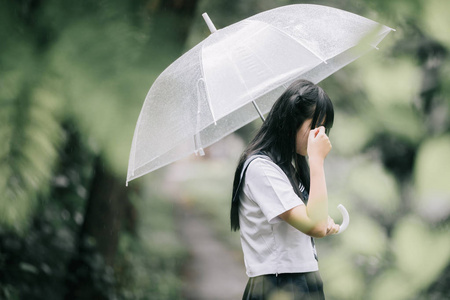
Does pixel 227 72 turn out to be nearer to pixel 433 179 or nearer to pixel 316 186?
pixel 316 186

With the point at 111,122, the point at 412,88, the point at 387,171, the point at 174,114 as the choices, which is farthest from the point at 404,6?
the point at 174,114

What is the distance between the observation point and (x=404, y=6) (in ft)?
1.81

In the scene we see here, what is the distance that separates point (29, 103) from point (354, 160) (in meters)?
0.99

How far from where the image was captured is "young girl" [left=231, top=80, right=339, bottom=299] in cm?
157

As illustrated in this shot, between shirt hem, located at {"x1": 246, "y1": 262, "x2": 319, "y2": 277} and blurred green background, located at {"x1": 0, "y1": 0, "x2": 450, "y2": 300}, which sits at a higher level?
blurred green background, located at {"x1": 0, "y1": 0, "x2": 450, "y2": 300}

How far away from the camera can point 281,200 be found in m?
1.54

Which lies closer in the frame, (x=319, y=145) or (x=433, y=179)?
(x=433, y=179)

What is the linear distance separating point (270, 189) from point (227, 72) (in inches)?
21.4

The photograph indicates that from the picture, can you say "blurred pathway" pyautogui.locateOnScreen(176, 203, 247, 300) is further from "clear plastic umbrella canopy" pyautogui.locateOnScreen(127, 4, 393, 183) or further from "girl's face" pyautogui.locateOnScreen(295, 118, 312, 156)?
"girl's face" pyautogui.locateOnScreen(295, 118, 312, 156)

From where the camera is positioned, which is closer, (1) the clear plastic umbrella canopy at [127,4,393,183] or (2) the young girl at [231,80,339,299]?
(2) the young girl at [231,80,339,299]

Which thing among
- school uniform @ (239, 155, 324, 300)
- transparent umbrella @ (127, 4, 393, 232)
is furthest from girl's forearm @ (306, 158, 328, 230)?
transparent umbrella @ (127, 4, 393, 232)

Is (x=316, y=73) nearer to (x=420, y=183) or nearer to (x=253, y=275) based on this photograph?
(x=253, y=275)

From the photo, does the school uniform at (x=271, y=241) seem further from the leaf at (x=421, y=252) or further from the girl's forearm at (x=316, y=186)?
the leaf at (x=421, y=252)

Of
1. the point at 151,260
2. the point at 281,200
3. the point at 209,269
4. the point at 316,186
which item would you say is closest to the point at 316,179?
the point at 316,186
